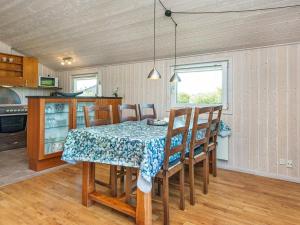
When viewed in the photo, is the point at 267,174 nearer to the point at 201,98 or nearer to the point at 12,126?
the point at 201,98

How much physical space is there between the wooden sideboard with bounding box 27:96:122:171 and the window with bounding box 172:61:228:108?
173 cm

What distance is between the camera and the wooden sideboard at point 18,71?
4.69 metres

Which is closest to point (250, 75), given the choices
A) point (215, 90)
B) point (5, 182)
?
point (215, 90)

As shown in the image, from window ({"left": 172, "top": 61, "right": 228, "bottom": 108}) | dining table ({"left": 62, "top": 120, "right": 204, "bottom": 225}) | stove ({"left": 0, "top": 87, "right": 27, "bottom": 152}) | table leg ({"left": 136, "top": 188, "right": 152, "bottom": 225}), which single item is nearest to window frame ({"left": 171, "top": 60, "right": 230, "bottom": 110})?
window ({"left": 172, "top": 61, "right": 228, "bottom": 108})

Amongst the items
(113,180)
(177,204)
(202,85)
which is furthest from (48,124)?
(202,85)

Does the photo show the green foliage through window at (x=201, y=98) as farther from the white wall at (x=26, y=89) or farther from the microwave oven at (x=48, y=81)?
the white wall at (x=26, y=89)

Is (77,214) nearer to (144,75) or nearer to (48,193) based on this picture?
(48,193)

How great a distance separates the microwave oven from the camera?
17.6 feet

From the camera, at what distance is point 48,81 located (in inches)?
215

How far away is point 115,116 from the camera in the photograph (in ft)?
15.0

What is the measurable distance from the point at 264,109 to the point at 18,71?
17.2 feet

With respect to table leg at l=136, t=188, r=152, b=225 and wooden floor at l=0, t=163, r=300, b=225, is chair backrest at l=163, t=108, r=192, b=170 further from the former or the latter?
wooden floor at l=0, t=163, r=300, b=225

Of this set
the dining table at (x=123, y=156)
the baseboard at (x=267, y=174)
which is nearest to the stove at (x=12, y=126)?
the dining table at (x=123, y=156)

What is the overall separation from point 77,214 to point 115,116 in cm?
266
